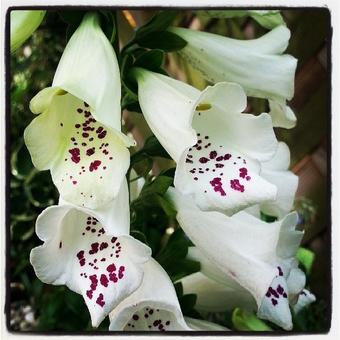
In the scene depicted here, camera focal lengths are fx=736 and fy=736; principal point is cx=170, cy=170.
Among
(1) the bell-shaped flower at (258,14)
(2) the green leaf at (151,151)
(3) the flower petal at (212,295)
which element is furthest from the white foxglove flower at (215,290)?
(1) the bell-shaped flower at (258,14)

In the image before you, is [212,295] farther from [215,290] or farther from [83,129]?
[83,129]

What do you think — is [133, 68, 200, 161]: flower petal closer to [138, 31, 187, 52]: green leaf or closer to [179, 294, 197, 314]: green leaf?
[138, 31, 187, 52]: green leaf

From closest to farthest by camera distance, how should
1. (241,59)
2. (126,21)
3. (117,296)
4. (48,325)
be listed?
(117,296), (241,59), (126,21), (48,325)

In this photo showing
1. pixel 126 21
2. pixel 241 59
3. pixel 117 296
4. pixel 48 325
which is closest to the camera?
pixel 117 296
